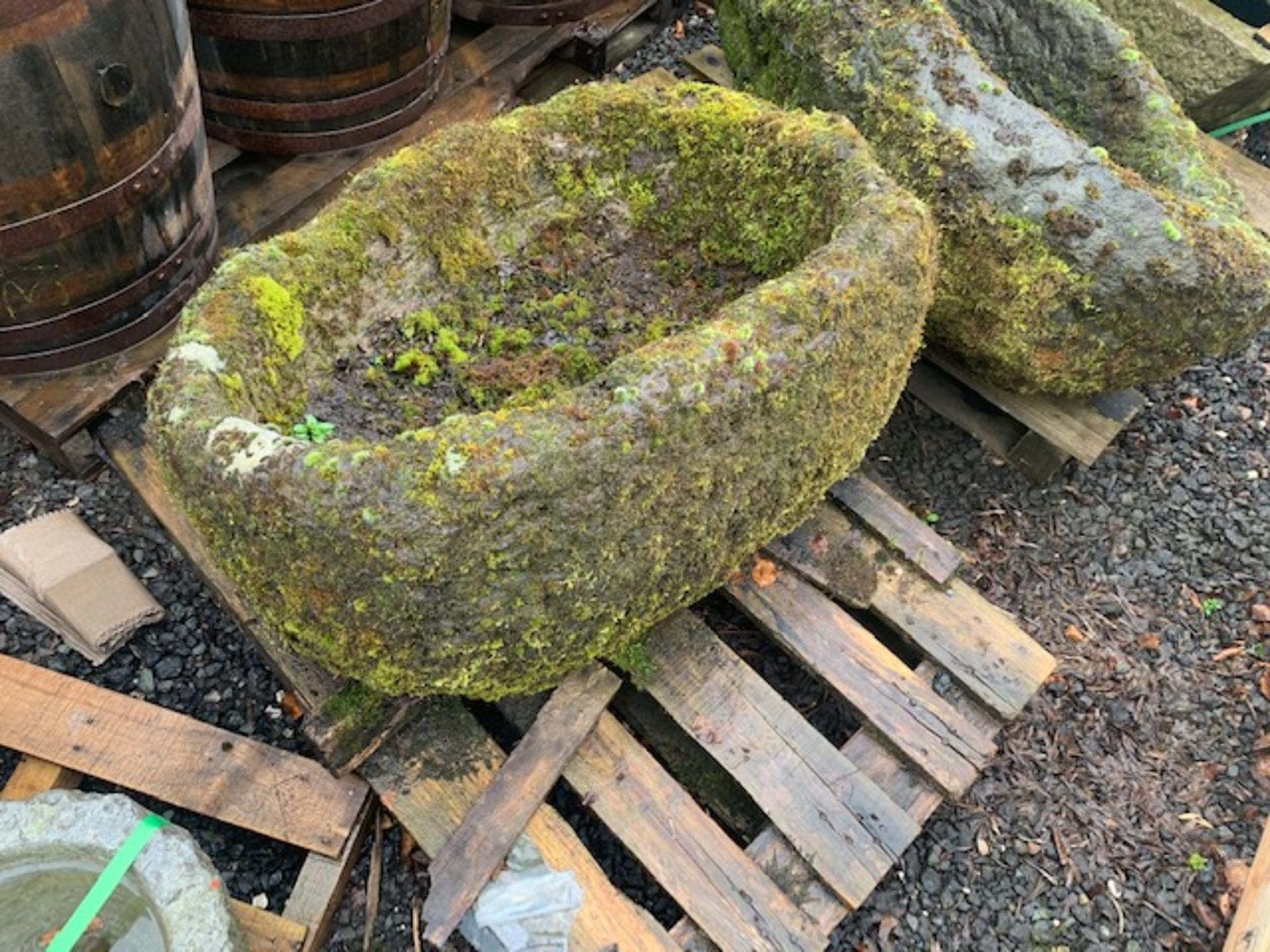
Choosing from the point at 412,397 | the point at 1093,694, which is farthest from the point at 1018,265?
the point at 412,397

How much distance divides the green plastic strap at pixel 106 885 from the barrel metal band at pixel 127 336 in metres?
1.40

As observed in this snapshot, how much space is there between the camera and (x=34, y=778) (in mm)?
2416

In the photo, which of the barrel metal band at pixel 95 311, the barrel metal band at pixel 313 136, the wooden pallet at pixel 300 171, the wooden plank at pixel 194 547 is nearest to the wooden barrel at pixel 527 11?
the wooden pallet at pixel 300 171

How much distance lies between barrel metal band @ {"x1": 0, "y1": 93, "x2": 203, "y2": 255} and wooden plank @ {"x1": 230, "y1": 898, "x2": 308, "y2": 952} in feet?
5.22

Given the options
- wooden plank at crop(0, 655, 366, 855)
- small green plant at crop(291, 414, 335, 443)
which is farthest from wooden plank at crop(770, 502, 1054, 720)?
wooden plank at crop(0, 655, 366, 855)

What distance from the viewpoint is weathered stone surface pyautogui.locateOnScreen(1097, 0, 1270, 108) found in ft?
12.8

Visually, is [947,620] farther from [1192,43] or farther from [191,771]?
[1192,43]

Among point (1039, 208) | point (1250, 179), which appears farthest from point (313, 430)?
point (1250, 179)

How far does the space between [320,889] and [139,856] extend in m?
0.47

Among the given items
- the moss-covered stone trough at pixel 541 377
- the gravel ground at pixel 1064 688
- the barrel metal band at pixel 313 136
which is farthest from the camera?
the barrel metal band at pixel 313 136

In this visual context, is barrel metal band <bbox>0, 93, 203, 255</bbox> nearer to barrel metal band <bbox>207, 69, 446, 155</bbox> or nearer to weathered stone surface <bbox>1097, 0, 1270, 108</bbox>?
barrel metal band <bbox>207, 69, 446, 155</bbox>

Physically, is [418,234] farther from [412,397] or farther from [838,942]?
[838,942]

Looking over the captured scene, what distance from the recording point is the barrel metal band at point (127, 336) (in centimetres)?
279

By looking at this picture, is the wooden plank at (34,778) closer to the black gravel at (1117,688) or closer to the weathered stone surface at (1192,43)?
the black gravel at (1117,688)
